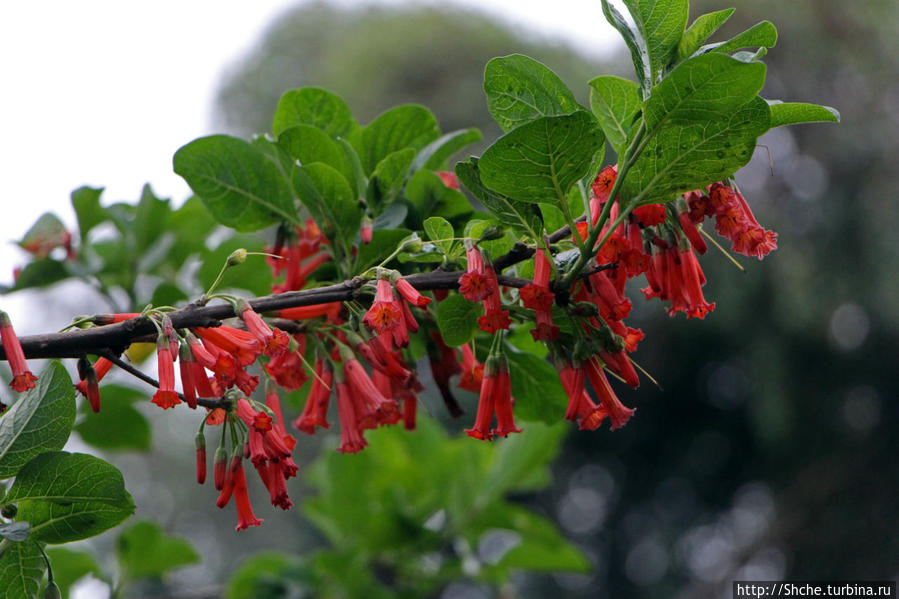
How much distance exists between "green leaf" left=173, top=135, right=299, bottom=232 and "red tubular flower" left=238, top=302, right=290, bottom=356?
547 mm

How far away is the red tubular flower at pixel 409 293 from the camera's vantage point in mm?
1131

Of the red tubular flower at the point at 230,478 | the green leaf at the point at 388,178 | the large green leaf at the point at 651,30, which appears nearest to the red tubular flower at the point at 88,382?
the red tubular flower at the point at 230,478

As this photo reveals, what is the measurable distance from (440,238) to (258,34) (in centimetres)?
1660

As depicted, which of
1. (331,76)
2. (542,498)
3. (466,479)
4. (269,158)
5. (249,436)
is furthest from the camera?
(331,76)

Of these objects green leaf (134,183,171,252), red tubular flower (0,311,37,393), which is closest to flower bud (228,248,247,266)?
red tubular flower (0,311,37,393)

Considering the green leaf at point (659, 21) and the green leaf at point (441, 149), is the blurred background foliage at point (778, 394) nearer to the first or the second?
the green leaf at point (441, 149)

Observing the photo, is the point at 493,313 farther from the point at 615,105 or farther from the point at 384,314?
the point at 615,105

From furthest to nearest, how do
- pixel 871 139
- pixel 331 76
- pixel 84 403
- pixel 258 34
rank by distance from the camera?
pixel 258 34 < pixel 331 76 < pixel 871 139 < pixel 84 403

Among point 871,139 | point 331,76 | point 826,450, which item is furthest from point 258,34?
point 826,450

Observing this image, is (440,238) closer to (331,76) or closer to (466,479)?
(466,479)

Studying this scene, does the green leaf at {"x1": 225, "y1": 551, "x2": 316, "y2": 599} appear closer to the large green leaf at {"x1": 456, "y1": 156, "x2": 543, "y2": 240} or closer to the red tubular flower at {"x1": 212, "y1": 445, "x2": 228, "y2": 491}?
the red tubular flower at {"x1": 212, "y1": 445, "x2": 228, "y2": 491}

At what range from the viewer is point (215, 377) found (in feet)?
3.87

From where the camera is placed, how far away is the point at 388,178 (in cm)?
157

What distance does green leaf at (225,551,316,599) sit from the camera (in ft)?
9.01
